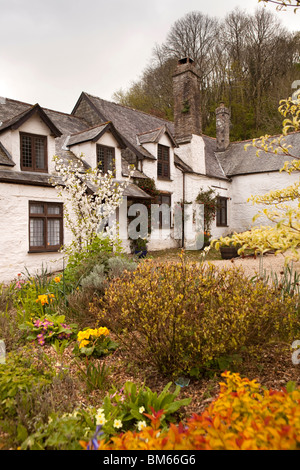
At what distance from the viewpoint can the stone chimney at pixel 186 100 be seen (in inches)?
671

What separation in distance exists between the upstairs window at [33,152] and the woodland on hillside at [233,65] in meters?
19.5

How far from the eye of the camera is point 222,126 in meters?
21.2

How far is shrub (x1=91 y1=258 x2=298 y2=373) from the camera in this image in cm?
296

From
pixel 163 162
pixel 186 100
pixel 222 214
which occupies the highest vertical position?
pixel 186 100

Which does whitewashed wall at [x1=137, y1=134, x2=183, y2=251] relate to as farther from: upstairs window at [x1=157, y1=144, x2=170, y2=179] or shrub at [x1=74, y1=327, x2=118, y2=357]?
shrub at [x1=74, y1=327, x2=118, y2=357]

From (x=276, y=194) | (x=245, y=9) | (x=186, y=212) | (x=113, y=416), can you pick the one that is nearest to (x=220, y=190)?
(x=186, y=212)

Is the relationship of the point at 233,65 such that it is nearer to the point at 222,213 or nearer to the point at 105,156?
the point at 222,213

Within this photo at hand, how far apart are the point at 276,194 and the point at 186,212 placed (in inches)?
538

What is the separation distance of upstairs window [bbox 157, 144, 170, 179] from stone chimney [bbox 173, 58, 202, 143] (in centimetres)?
211

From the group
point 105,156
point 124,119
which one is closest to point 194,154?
point 124,119

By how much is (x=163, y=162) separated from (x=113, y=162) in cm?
359

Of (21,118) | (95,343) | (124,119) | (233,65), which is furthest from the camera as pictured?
(233,65)
